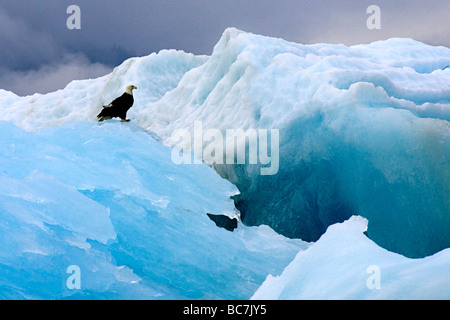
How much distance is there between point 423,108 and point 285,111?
5.70 ft

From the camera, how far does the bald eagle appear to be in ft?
19.8

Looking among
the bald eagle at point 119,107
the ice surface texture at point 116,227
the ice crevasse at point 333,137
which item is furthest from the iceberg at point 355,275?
the bald eagle at point 119,107

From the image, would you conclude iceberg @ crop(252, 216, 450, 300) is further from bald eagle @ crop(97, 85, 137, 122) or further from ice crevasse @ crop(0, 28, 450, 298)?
bald eagle @ crop(97, 85, 137, 122)

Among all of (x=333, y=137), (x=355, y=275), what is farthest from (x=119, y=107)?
(x=355, y=275)

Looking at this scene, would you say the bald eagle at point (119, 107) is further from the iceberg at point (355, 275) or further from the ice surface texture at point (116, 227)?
the iceberg at point (355, 275)

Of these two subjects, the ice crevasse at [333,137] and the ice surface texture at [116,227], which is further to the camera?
the ice crevasse at [333,137]

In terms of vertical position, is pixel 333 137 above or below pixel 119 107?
below

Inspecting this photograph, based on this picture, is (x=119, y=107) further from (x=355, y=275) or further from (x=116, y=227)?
(x=355, y=275)

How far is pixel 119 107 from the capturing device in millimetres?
6137

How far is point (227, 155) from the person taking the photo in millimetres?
5996

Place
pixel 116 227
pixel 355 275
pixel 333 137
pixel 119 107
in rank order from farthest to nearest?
pixel 119 107, pixel 333 137, pixel 116 227, pixel 355 275

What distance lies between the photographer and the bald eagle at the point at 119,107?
19.8 feet

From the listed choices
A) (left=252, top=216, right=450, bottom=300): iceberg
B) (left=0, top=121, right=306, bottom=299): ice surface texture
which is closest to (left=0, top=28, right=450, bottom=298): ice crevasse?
(left=252, top=216, right=450, bottom=300): iceberg
